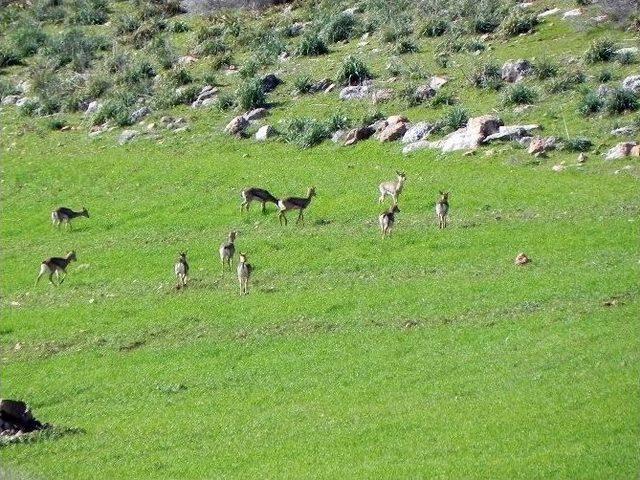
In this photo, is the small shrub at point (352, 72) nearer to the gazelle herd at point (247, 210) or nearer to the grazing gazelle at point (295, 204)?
the gazelle herd at point (247, 210)

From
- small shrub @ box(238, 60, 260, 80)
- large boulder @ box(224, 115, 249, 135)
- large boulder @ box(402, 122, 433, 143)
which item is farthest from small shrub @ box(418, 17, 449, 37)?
large boulder @ box(402, 122, 433, 143)

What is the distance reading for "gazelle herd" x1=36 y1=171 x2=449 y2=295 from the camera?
1476 inches

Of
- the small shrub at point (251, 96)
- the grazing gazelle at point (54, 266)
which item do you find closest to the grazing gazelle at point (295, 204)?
the grazing gazelle at point (54, 266)

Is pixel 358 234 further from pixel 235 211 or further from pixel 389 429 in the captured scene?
pixel 389 429

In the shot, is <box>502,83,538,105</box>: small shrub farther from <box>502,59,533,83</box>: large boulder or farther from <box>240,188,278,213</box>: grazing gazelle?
<box>240,188,278,213</box>: grazing gazelle

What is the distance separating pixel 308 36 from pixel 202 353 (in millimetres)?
37142

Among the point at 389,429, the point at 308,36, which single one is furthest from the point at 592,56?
the point at 389,429

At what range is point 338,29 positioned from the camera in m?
67.2

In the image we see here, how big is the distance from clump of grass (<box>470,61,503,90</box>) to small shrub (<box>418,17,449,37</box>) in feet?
30.5

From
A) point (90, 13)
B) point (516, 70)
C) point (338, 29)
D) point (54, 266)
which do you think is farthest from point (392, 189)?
point (90, 13)

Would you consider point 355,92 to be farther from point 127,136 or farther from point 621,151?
point 621,151

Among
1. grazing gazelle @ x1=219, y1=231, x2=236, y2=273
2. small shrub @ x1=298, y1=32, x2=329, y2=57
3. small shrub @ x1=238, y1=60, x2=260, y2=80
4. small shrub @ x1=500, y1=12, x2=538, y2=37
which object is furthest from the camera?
small shrub @ x1=298, y1=32, x2=329, y2=57

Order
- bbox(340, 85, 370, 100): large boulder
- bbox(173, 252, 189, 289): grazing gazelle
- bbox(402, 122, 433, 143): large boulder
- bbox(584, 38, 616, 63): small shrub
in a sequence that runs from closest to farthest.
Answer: bbox(173, 252, 189, 289): grazing gazelle < bbox(402, 122, 433, 143): large boulder < bbox(584, 38, 616, 63): small shrub < bbox(340, 85, 370, 100): large boulder

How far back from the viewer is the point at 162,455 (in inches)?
983
